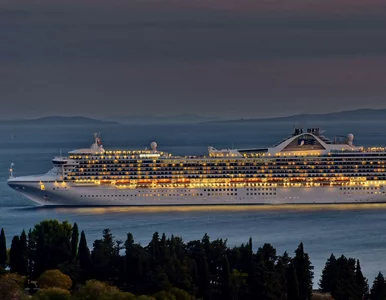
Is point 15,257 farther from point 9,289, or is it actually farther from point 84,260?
point 9,289

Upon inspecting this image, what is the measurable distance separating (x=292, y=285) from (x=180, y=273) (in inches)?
155

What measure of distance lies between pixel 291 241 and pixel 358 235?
13.8 feet

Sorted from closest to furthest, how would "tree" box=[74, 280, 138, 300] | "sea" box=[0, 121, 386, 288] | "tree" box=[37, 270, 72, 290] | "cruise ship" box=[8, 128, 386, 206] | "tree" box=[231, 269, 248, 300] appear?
"tree" box=[74, 280, 138, 300] → "tree" box=[231, 269, 248, 300] → "tree" box=[37, 270, 72, 290] → "sea" box=[0, 121, 386, 288] → "cruise ship" box=[8, 128, 386, 206]

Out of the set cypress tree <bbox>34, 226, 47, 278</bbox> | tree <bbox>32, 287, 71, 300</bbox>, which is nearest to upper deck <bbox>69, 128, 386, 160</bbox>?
cypress tree <bbox>34, 226, 47, 278</bbox>

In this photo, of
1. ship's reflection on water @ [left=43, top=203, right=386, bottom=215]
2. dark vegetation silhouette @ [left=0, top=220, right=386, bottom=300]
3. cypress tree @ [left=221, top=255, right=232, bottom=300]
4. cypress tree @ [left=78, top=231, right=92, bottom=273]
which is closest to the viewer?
cypress tree @ [left=221, top=255, right=232, bottom=300]

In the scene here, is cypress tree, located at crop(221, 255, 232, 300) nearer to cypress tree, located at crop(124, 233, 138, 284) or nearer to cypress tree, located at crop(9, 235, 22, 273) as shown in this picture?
cypress tree, located at crop(124, 233, 138, 284)

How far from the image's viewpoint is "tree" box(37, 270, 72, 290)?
34.8 m

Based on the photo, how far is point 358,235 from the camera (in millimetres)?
53531

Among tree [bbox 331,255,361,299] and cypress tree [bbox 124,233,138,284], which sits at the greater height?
cypress tree [bbox 124,233,138,284]

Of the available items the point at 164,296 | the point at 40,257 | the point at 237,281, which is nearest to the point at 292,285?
the point at 237,281

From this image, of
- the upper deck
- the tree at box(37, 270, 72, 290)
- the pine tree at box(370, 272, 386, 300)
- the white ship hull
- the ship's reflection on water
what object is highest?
the upper deck

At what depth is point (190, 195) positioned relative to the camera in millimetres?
65625

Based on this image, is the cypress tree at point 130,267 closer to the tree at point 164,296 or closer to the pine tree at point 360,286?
the tree at point 164,296

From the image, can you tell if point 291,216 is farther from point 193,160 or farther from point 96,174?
point 96,174
